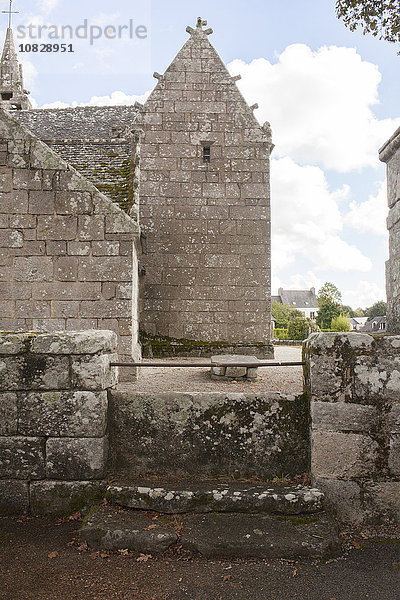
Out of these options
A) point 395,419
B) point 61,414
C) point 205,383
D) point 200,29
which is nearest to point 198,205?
point 200,29

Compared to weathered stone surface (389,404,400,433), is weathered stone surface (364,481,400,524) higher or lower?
lower

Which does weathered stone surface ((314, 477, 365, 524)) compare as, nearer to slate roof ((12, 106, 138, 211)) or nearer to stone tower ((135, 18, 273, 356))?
slate roof ((12, 106, 138, 211))

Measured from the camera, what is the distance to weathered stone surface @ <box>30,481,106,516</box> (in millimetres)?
3590

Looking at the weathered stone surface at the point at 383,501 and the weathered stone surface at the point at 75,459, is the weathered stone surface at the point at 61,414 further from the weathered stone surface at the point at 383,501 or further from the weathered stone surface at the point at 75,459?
the weathered stone surface at the point at 383,501

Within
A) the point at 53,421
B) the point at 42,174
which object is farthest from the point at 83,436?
the point at 42,174

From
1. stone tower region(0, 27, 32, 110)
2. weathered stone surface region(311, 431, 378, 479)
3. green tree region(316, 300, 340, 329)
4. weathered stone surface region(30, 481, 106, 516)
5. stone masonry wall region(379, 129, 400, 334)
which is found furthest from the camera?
green tree region(316, 300, 340, 329)

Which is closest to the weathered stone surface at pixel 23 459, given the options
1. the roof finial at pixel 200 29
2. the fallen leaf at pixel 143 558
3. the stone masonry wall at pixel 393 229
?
the fallen leaf at pixel 143 558

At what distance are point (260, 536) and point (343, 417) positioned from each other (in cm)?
102

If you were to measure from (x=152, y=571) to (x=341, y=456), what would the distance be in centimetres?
Result: 153

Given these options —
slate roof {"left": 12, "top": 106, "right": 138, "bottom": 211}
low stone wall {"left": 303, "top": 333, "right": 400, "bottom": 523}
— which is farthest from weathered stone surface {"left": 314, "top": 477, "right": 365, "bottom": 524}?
slate roof {"left": 12, "top": 106, "right": 138, "bottom": 211}

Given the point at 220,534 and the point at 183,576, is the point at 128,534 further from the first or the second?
the point at 220,534

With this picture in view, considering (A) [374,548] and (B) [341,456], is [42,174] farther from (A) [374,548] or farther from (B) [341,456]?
(A) [374,548]

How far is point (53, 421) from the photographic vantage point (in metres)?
3.63

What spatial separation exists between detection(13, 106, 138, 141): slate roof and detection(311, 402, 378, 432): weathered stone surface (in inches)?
432
